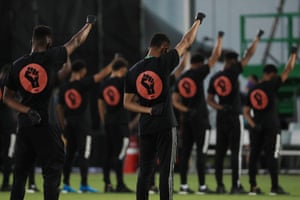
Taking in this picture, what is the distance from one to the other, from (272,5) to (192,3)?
2.37m

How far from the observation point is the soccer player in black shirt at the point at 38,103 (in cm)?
808

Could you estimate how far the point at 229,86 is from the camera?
12398mm

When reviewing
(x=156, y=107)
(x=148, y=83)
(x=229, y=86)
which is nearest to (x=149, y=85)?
(x=148, y=83)

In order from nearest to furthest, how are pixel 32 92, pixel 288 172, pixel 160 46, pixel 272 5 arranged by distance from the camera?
pixel 32 92, pixel 160 46, pixel 288 172, pixel 272 5

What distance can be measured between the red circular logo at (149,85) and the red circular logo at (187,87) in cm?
402

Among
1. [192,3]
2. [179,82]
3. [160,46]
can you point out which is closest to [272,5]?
[192,3]

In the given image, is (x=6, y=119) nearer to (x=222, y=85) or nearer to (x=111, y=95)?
(x=111, y=95)

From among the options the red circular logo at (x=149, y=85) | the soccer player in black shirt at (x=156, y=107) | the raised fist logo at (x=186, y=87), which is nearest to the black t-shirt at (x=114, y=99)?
the raised fist logo at (x=186, y=87)

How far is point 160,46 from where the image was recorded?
8.64m

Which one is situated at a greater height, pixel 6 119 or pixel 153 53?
pixel 153 53

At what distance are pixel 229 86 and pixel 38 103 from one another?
4.80 meters

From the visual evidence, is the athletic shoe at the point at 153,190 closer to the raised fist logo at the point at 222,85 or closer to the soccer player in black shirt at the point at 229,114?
the soccer player in black shirt at the point at 229,114

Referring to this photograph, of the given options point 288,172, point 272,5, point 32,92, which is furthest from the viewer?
point 272,5

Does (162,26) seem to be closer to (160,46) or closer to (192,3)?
(192,3)
